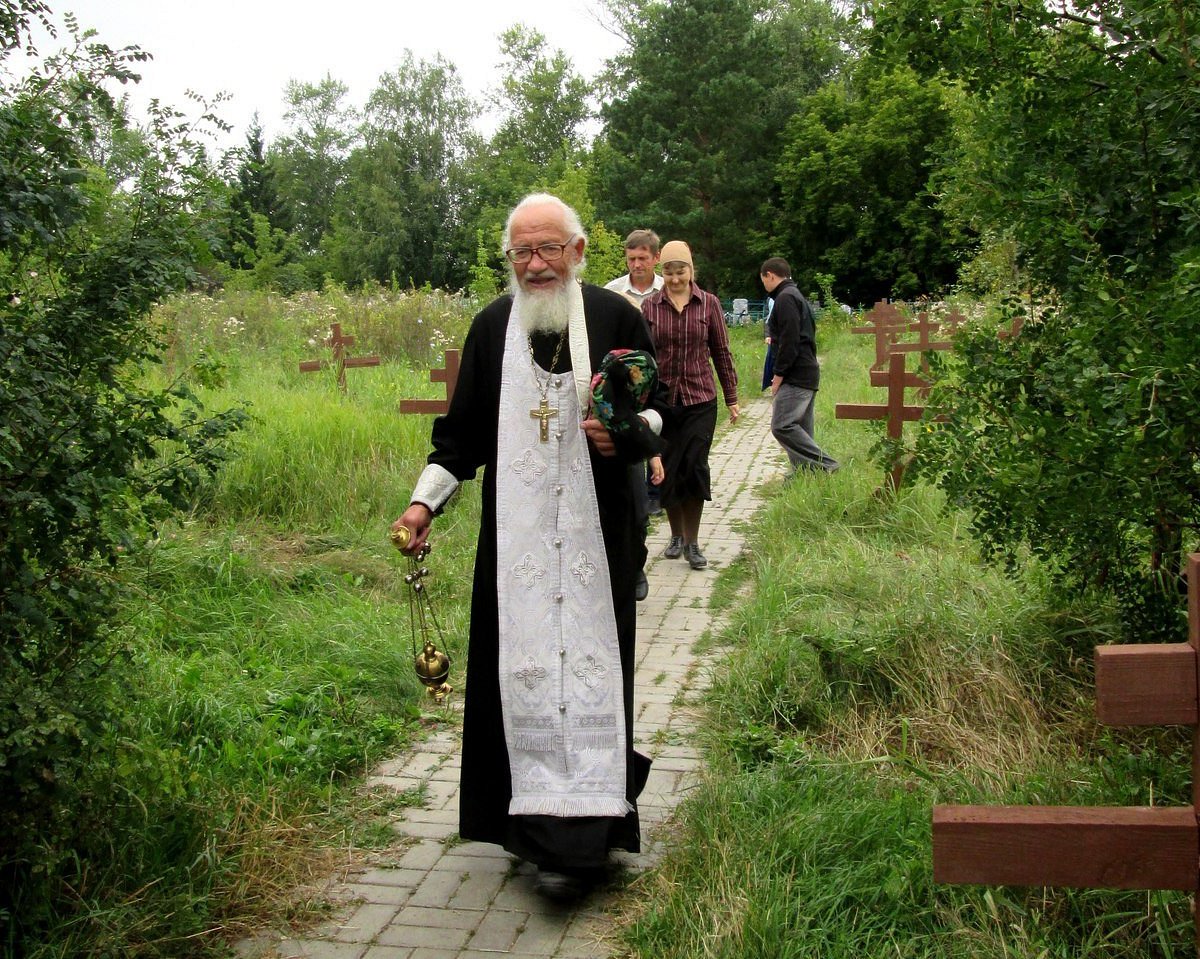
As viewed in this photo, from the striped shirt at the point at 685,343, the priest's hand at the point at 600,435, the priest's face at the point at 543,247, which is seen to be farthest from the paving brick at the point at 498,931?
the striped shirt at the point at 685,343

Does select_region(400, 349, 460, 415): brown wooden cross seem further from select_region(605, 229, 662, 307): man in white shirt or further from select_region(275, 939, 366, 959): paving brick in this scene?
select_region(275, 939, 366, 959): paving brick

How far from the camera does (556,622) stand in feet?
13.0

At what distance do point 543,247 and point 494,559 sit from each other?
3.12 feet

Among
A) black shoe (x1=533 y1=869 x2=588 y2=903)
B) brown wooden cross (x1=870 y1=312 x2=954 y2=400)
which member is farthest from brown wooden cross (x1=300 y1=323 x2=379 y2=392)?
black shoe (x1=533 y1=869 x2=588 y2=903)

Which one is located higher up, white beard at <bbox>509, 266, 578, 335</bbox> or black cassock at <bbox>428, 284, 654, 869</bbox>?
white beard at <bbox>509, 266, 578, 335</bbox>

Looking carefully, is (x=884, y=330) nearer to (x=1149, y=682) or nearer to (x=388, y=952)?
(x=388, y=952)

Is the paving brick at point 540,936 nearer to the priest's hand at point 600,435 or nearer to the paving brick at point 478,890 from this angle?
the paving brick at point 478,890

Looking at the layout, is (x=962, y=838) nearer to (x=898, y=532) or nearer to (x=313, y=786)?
(x=313, y=786)

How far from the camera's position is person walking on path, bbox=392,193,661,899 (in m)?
3.90

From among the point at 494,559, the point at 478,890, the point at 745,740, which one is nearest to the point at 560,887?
the point at 478,890

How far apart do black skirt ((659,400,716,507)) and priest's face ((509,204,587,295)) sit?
12.6ft

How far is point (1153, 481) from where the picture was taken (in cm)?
328

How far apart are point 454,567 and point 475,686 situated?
3300 mm

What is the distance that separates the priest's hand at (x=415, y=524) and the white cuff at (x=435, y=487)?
2cm
